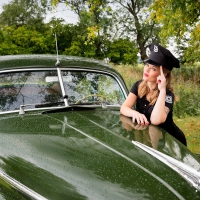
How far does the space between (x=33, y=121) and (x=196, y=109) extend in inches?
324

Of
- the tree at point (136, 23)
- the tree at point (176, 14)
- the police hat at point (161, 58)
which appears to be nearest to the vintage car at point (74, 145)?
the police hat at point (161, 58)

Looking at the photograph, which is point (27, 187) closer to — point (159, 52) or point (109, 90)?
point (159, 52)

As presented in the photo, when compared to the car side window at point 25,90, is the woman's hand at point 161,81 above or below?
above

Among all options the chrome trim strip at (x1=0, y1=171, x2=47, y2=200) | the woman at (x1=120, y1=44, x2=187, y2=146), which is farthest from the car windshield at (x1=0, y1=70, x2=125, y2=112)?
the chrome trim strip at (x1=0, y1=171, x2=47, y2=200)

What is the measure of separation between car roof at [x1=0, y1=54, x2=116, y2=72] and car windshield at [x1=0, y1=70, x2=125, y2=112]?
0.07 m

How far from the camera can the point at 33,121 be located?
142 inches

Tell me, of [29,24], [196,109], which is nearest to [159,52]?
[196,109]

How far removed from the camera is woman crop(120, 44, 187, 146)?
372 centimetres

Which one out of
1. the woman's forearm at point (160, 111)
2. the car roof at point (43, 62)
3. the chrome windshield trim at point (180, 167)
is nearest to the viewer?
the chrome windshield trim at point (180, 167)

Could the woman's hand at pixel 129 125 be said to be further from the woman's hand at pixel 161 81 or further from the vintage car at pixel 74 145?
the woman's hand at pixel 161 81

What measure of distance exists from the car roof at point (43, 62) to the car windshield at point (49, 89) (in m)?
0.07

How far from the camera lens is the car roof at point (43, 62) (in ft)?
14.1

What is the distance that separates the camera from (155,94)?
3930mm

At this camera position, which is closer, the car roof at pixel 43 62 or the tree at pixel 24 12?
the car roof at pixel 43 62
